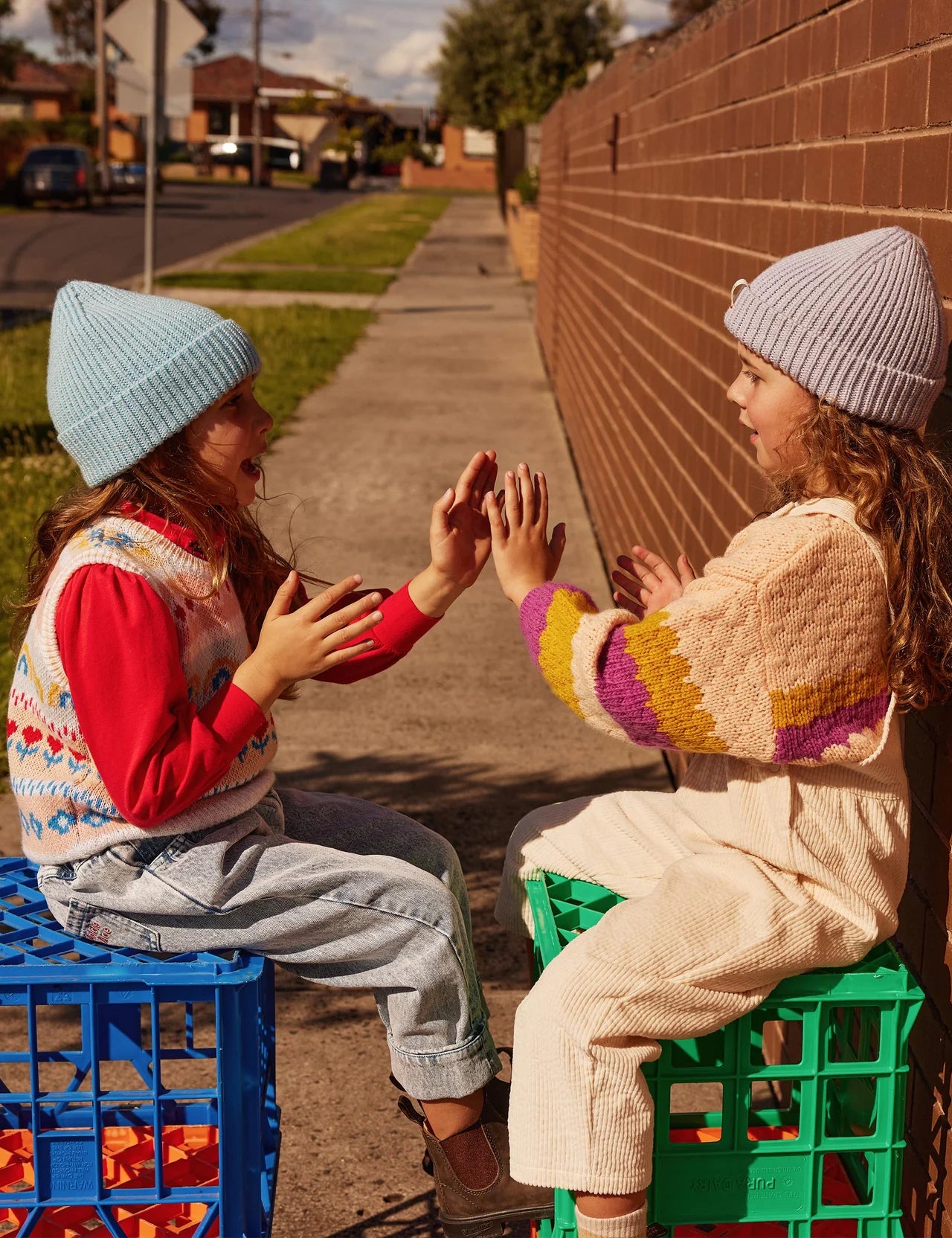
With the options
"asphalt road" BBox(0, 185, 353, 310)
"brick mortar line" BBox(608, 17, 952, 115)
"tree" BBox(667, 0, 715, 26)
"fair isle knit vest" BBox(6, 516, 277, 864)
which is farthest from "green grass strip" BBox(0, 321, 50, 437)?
"tree" BBox(667, 0, 715, 26)

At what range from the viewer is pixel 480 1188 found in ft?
7.29

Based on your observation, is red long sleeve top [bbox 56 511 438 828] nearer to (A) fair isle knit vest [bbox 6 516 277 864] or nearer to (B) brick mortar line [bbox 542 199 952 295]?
(A) fair isle knit vest [bbox 6 516 277 864]

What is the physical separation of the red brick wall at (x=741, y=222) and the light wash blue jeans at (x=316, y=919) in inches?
27.1

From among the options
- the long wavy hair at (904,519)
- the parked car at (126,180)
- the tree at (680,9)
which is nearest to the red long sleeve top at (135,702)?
the long wavy hair at (904,519)

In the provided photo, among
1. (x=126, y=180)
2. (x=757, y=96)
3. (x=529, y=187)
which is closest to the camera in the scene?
(x=757, y=96)

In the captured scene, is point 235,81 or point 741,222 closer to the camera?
point 741,222

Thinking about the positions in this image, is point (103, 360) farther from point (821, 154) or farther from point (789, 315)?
point (821, 154)

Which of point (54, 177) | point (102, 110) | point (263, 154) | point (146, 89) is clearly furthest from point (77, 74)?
point (146, 89)

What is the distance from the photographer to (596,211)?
8469 mm

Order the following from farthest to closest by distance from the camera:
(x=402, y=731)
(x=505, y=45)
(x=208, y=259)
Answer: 1. (x=505, y=45)
2. (x=208, y=259)
3. (x=402, y=731)

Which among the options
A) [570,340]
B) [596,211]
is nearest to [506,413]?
[570,340]

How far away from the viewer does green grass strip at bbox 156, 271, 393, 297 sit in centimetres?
1942

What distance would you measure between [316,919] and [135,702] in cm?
40

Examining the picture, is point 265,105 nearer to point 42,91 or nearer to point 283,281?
point 42,91
